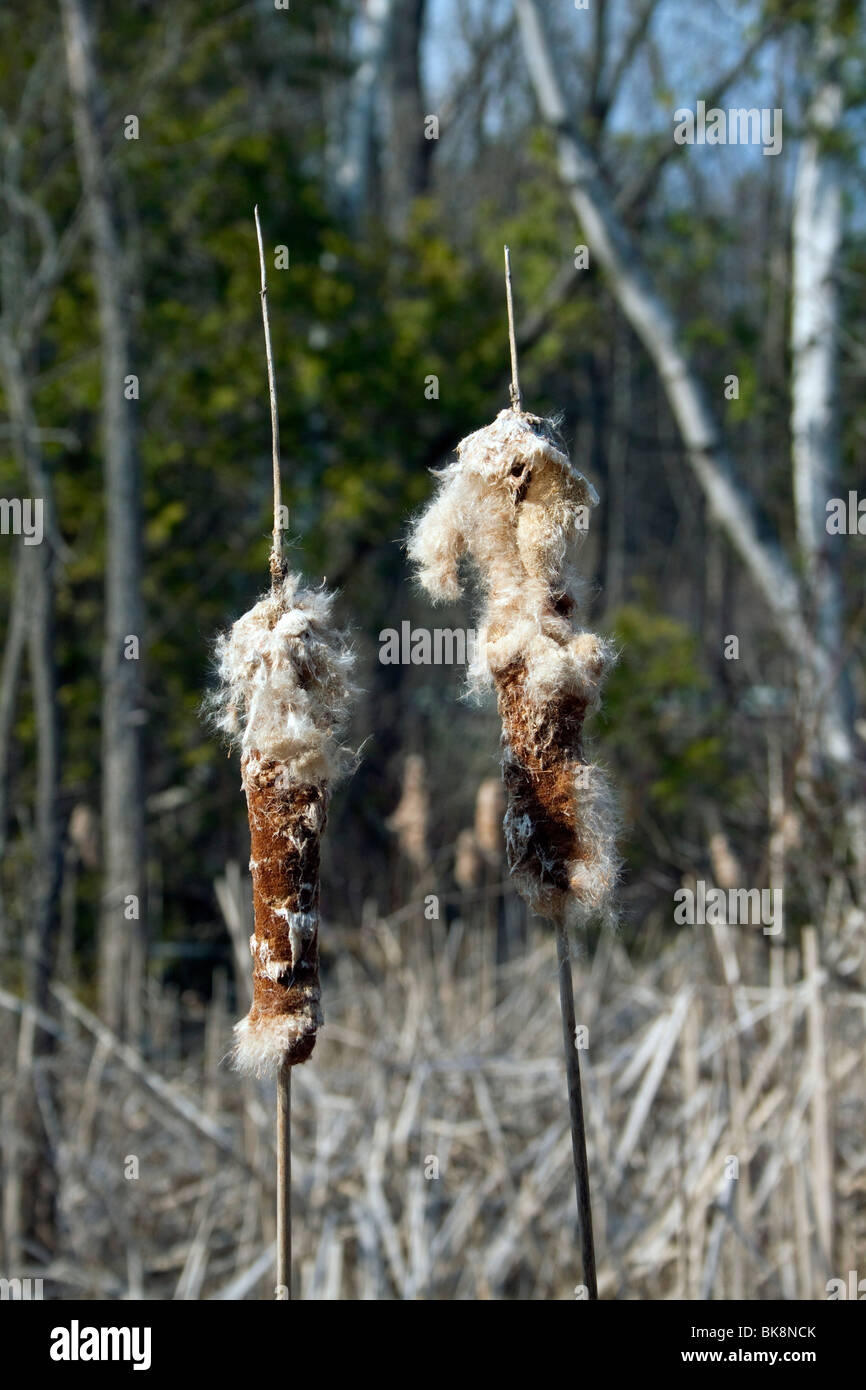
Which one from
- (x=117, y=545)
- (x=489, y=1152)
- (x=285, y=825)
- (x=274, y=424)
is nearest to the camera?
(x=274, y=424)

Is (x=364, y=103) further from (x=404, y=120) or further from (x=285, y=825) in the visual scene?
(x=285, y=825)

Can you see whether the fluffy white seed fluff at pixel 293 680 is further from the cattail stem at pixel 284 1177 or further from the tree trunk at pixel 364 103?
the tree trunk at pixel 364 103

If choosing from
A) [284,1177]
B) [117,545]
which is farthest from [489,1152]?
[117,545]

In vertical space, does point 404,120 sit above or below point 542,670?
above

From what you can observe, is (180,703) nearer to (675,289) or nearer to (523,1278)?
(523,1278)

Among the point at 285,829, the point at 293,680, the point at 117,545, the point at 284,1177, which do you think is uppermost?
the point at 117,545

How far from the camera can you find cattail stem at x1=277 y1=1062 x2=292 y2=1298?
0.87 meters

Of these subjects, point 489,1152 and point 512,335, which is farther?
point 489,1152

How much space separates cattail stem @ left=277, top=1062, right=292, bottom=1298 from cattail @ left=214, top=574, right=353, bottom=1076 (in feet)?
0.14

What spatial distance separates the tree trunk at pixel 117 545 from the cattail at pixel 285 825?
14.7 ft

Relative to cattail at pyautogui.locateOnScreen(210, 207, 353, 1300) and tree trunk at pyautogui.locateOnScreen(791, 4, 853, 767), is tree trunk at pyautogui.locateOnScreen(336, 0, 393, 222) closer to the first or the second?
tree trunk at pyautogui.locateOnScreen(791, 4, 853, 767)

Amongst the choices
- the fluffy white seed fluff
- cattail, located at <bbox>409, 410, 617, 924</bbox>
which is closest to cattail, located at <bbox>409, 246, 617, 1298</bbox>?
cattail, located at <bbox>409, 410, 617, 924</bbox>

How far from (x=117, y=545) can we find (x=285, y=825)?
4998 millimetres

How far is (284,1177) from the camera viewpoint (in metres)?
0.88
